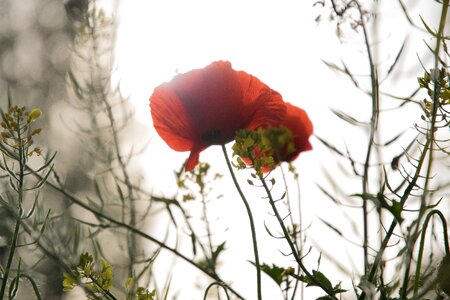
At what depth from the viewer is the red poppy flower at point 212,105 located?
0.50 meters

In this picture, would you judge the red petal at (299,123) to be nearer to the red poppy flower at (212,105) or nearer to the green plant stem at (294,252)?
the red poppy flower at (212,105)

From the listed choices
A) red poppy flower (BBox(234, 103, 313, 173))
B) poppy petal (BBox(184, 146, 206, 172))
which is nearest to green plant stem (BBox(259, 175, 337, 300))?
red poppy flower (BBox(234, 103, 313, 173))

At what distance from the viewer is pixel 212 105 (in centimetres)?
50

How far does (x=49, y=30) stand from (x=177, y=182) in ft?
10.5

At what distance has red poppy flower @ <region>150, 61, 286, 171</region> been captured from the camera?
50cm

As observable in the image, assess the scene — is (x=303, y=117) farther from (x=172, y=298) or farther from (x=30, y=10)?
(x=30, y=10)

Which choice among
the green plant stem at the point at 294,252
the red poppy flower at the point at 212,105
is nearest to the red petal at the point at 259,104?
the red poppy flower at the point at 212,105

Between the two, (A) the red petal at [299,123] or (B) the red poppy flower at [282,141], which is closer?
(B) the red poppy flower at [282,141]

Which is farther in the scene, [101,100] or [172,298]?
[101,100]

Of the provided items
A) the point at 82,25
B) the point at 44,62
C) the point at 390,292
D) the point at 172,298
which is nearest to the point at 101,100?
the point at 82,25

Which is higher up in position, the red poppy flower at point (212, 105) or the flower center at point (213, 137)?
the red poppy flower at point (212, 105)

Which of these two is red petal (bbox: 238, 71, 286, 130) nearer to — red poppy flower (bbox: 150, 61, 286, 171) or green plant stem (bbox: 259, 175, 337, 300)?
red poppy flower (bbox: 150, 61, 286, 171)

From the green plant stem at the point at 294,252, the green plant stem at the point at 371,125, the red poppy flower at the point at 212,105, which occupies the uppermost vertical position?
the red poppy flower at the point at 212,105

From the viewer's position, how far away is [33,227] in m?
0.58
